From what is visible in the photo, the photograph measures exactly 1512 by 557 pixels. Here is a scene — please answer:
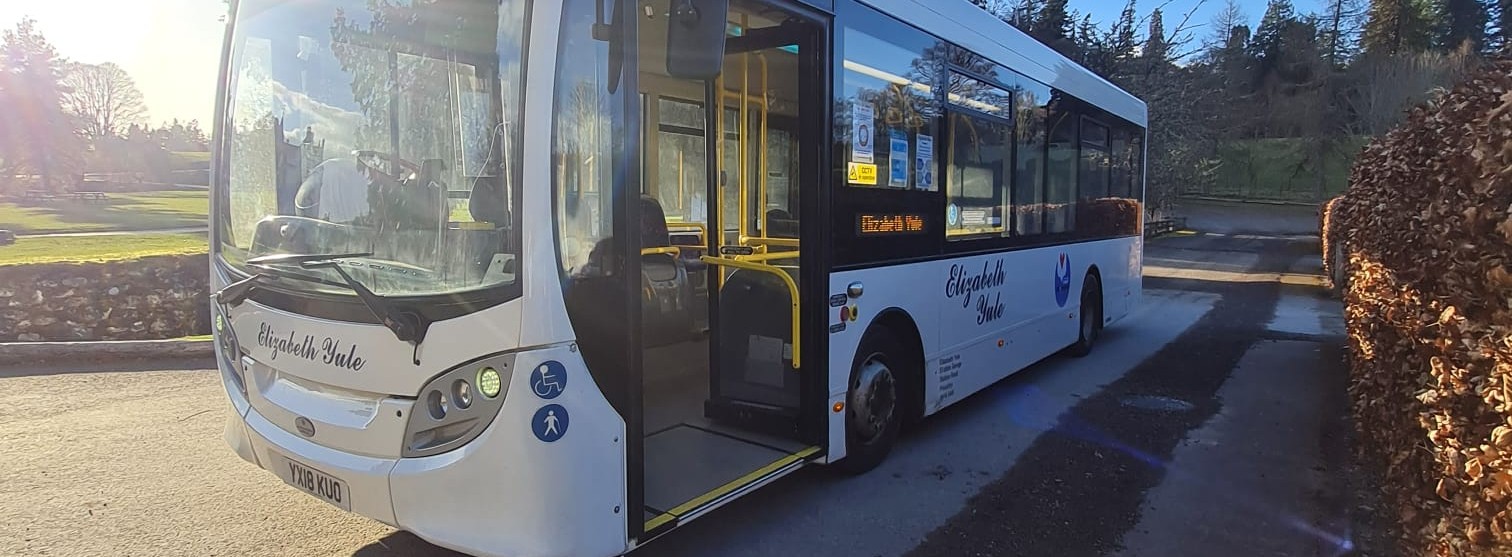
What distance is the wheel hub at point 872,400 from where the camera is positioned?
4961 millimetres

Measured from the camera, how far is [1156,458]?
5664mm

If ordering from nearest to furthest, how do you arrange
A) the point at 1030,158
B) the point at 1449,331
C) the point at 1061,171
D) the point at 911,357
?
the point at 1449,331, the point at 911,357, the point at 1030,158, the point at 1061,171

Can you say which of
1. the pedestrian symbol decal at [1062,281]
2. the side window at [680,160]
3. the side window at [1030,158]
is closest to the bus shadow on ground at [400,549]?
the side window at [680,160]

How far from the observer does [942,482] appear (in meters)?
5.12

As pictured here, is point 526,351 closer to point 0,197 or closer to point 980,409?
point 980,409

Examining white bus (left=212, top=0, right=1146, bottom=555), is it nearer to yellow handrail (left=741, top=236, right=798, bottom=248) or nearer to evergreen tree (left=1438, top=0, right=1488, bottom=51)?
yellow handrail (left=741, top=236, right=798, bottom=248)

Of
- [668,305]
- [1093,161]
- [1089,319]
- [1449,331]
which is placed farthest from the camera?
[1089,319]

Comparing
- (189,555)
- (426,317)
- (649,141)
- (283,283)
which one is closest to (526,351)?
(426,317)

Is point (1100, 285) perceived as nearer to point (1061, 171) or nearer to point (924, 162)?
point (1061, 171)

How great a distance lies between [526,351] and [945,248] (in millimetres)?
3637

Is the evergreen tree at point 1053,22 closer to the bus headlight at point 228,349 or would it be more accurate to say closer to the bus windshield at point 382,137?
the bus windshield at point 382,137

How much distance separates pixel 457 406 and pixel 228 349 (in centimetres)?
161

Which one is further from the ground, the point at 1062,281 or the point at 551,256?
the point at 551,256

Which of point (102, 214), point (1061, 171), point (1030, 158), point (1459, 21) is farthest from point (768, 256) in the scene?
point (1459, 21)
